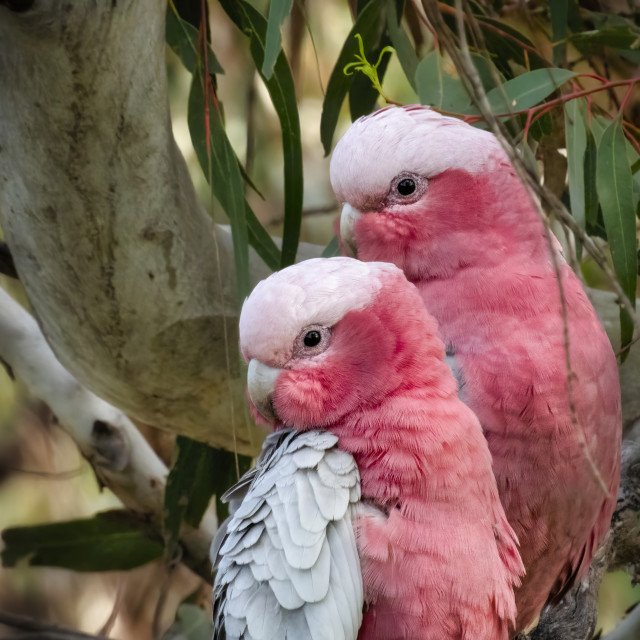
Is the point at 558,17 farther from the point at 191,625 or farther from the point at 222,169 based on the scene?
the point at 191,625

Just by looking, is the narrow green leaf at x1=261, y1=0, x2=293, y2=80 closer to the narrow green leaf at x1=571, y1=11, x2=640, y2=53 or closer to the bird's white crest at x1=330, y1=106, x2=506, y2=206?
the bird's white crest at x1=330, y1=106, x2=506, y2=206

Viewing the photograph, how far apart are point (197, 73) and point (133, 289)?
0.35 metres

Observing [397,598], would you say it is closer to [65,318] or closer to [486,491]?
[486,491]

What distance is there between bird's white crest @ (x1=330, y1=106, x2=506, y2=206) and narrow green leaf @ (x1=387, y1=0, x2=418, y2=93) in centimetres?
29

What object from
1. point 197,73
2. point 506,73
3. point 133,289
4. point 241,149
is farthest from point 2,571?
point 506,73

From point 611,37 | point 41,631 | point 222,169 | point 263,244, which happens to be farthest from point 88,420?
point 611,37

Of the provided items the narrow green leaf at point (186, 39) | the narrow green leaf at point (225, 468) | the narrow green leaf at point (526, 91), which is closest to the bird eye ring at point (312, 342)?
the narrow green leaf at point (526, 91)

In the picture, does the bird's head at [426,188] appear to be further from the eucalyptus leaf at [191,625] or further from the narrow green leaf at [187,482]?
the eucalyptus leaf at [191,625]

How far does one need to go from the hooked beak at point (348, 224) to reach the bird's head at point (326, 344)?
8.0 inches

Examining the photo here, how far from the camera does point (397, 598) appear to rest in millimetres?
777

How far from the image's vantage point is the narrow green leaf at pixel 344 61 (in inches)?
49.4

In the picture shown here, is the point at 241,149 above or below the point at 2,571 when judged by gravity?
above

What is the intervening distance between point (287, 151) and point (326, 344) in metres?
0.58

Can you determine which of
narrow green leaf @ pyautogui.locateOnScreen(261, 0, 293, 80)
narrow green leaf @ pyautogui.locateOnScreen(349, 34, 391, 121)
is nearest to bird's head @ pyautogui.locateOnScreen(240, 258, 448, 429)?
narrow green leaf @ pyautogui.locateOnScreen(261, 0, 293, 80)
